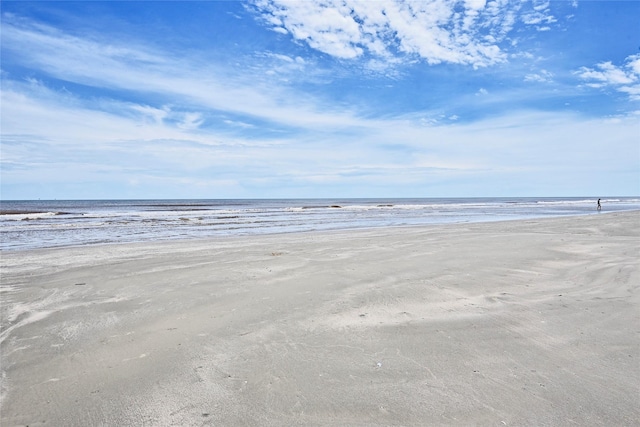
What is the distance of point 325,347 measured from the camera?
13.2ft

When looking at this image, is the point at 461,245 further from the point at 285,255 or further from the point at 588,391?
the point at 588,391

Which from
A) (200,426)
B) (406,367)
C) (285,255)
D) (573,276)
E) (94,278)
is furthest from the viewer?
(285,255)

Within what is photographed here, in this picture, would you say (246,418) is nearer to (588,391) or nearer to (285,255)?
(588,391)

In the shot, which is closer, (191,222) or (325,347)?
(325,347)

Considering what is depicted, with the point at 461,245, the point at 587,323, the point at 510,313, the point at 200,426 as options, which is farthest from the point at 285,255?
the point at 200,426

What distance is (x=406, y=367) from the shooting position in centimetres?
355

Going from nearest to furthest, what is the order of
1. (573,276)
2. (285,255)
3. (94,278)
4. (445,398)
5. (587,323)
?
(445,398)
(587,323)
(573,276)
(94,278)
(285,255)

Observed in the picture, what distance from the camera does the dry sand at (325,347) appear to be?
2914 mm

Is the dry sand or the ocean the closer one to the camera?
the dry sand

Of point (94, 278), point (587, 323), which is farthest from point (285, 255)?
point (587, 323)

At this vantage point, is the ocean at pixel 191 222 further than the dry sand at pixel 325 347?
Yes

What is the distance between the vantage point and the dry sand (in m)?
2.91

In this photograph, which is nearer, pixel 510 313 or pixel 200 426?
pixel 200 426

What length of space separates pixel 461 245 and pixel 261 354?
9.39 m
